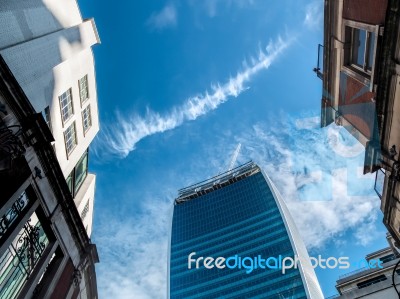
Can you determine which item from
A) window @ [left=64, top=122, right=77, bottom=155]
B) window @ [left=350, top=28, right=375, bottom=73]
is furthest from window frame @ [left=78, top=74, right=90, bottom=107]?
window @ [left=350, top=28, right=375, bottom=73]

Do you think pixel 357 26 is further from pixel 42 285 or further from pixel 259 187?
pixel 259 187

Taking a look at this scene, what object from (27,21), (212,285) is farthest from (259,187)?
(27,21)

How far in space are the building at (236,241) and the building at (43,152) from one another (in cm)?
8484

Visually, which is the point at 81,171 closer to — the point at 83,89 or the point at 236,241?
the point at 83,89

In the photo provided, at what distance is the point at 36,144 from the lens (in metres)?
20.4

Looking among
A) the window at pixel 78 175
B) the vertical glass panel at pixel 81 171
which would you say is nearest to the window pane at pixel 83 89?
the window at pixel 78 175

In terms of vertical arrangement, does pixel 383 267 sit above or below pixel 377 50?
below

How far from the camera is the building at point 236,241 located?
107m

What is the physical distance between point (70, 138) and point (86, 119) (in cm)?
583

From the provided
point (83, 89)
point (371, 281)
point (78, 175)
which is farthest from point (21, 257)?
point (371, 281)

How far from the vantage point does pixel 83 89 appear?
121 ft

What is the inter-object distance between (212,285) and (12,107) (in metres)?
108

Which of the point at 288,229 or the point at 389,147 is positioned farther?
the point at 288,229

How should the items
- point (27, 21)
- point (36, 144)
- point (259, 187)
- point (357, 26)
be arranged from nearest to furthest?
point (357, 26)
point (36, 144)
point (27, 21)
point (259, 187)
